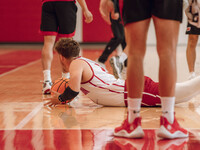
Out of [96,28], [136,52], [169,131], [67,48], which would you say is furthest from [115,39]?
[96,28]

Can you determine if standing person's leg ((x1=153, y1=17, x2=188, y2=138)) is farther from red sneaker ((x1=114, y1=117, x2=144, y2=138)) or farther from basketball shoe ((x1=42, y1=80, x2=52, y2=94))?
basketball shoe ((x1=42, y1=80, x2=52, y2=94))

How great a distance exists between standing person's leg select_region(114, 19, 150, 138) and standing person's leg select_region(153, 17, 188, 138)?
4.2 inches

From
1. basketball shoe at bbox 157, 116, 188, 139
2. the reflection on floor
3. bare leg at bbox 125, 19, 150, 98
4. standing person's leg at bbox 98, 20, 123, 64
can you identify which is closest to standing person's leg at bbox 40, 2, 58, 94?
the reflection on floor

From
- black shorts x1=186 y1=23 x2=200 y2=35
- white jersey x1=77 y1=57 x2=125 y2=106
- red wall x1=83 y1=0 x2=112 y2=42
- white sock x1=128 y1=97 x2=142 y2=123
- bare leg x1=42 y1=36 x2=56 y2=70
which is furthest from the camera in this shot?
red wall x1=83 y1=0 x2=112 y2=42

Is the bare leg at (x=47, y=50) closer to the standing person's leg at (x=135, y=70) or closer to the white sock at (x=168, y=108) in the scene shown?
the standing person's leg at (x=135, y=70)

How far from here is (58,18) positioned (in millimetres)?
4309

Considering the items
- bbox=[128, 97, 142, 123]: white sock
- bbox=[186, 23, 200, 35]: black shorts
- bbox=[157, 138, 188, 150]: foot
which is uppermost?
bbox=[186, 23, 200, 35]: black shorts

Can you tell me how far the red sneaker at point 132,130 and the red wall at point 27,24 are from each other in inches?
422

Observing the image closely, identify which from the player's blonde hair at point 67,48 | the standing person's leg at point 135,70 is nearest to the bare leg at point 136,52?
the standing person's leg at point 135,70

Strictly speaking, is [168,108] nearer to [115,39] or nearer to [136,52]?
[136,52]

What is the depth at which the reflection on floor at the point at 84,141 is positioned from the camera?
228 centimetres

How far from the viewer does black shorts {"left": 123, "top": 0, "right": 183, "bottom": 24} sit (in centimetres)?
233

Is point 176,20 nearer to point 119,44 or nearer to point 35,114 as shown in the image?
point 35,114

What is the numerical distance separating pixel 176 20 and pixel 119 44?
456cm
